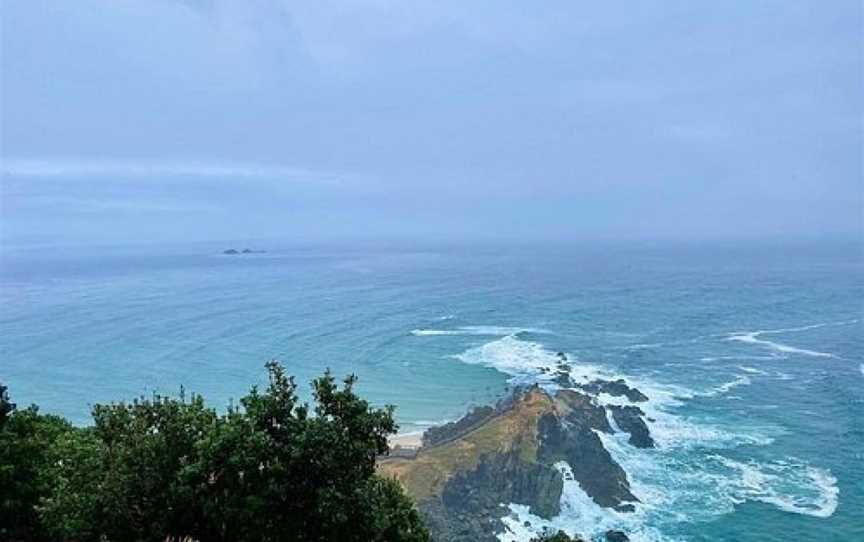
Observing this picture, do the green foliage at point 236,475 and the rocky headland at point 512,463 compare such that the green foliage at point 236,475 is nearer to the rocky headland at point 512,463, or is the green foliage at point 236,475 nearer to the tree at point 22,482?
the tree at point 22,482

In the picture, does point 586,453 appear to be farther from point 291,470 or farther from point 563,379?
point 291,470

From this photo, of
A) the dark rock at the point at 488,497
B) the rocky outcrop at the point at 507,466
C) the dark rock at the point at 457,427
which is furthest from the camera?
the dark rock at the point at 457,427

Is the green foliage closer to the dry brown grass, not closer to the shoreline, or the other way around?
the dry brown grass

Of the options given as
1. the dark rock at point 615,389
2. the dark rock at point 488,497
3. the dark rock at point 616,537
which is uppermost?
the dark rock at point 615,389

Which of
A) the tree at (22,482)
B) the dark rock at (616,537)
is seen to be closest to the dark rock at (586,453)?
the dark rock at (616,537)

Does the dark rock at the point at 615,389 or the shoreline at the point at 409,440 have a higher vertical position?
the dark rock at the point at 615,389

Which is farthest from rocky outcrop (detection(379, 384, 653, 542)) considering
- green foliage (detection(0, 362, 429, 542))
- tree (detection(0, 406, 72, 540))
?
green foliage (detection(0, 362, 429, 542))
